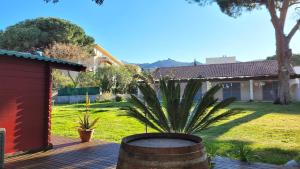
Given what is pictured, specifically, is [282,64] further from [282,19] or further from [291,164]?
[291,164]

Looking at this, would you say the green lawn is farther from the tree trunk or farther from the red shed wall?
the tree trunk

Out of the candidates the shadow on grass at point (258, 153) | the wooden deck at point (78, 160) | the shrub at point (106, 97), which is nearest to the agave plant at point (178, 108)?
the wooden deck at point (78, 160)

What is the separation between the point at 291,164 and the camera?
20.2ft

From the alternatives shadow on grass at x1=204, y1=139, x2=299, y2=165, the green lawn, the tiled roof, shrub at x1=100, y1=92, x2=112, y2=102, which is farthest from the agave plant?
shrub at x1=100, y1=92, x2=112, y2=102

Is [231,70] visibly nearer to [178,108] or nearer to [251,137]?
[251,137]

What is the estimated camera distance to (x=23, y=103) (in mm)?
7133

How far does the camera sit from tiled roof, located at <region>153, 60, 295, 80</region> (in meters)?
32.2

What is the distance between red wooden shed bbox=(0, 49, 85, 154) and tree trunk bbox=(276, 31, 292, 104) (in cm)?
2070

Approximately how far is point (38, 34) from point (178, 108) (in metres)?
37.1

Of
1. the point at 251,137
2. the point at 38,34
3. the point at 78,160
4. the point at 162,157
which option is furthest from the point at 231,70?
the point at 162,157

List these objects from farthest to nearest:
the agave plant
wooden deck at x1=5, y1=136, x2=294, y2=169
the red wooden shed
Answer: the red wooden shed < wooden deck at x1=5, y1=136, x2=294, y2=169 < the agave plant

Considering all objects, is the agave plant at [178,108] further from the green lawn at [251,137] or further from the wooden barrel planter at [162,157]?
the wooden barrel planter at [162,157]

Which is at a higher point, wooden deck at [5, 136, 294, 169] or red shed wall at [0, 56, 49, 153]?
red shed wall at [0, 56, 49, 153]

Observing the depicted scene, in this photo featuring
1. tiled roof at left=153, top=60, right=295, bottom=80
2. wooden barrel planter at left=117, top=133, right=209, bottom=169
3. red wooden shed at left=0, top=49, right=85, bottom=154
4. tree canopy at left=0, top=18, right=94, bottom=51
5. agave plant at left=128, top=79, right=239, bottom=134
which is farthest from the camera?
tree canopy at left=0, top=18, right=94, bottom=51
